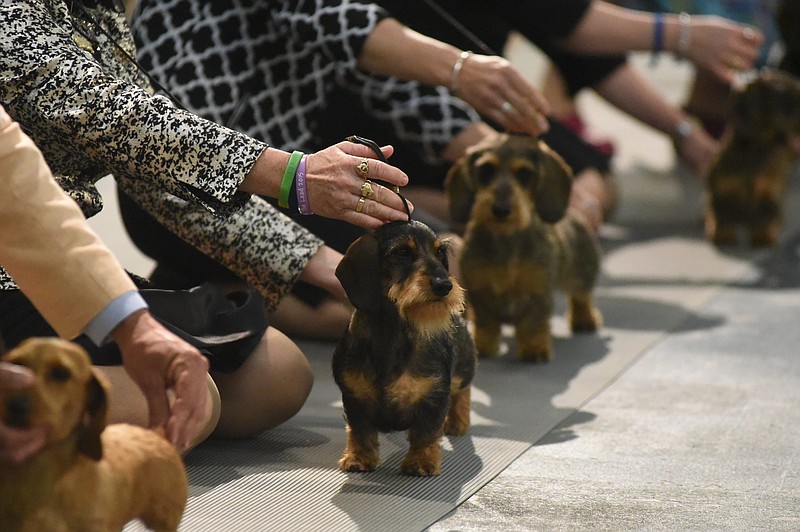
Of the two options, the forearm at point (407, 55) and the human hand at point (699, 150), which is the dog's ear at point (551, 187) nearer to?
the forearm at point (407, 55)

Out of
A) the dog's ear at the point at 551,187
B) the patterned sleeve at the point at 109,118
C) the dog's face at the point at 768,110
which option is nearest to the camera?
the patterned sleeve at the point at 109,118

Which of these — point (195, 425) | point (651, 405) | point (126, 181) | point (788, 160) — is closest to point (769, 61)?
point (788, 160)

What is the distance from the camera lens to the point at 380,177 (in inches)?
58.4

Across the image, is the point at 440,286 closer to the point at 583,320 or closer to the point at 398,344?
the point at 398,344

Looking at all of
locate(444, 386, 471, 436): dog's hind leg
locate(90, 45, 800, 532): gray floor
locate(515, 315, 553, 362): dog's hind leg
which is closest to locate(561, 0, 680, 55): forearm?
locate(90, 45, 800, 532): gray floor

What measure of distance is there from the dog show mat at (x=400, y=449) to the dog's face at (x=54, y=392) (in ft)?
1.28

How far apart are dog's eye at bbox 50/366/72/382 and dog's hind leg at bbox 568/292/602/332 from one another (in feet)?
5.56

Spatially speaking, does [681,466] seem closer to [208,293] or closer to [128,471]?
[208,293]

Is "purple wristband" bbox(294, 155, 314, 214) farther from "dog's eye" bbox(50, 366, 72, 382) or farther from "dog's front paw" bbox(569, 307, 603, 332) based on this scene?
"dog's front paw" bbox(569, 307, 603, 332)

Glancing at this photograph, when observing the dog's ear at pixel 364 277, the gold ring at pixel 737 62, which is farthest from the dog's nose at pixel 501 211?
the gold ring at pixel 737 62

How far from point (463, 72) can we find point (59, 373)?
1.32 meters

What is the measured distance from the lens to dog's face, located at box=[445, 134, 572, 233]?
2217mm

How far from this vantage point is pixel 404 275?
1.53 m

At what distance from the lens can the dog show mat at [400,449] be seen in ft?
4.82
